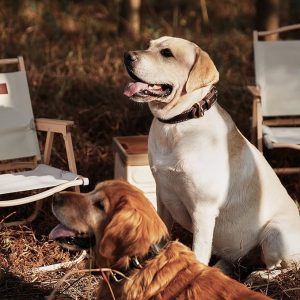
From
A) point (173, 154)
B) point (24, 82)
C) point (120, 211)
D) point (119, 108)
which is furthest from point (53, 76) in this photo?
point (120, 211)

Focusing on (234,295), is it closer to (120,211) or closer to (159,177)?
(120,211)

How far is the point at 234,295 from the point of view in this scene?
115 inches

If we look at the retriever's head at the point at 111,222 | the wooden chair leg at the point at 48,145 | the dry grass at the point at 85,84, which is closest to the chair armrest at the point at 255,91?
the dry grass at the point at 85,84

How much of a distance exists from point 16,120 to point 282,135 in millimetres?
1944

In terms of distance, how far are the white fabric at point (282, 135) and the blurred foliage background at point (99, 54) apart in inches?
35.0

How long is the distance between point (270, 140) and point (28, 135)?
5.69 ft

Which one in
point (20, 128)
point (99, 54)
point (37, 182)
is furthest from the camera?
point (99, 54)

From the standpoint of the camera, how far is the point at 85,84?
6.95 metres

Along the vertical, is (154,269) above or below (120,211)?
below

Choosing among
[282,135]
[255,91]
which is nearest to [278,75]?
[255,91]

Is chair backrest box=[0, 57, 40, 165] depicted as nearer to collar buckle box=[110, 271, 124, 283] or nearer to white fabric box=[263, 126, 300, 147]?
white fabric box=[263, 126, 300, 147]

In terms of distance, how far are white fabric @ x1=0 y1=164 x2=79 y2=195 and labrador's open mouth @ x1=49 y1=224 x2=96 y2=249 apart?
105 cm

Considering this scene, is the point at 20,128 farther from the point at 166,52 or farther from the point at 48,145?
the point at 166,52

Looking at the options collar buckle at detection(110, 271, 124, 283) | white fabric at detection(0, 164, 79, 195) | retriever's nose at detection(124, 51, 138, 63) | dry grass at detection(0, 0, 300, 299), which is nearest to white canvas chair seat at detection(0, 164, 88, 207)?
white fabric at detection(0, 164, 79, 195)
